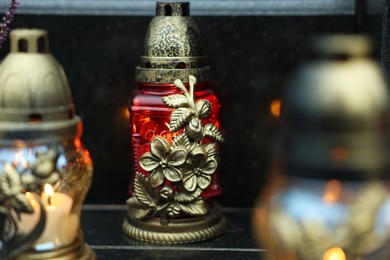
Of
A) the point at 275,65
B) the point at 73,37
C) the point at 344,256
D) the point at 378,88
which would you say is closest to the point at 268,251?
the point at 344,256

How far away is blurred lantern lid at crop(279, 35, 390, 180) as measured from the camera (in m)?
0.72

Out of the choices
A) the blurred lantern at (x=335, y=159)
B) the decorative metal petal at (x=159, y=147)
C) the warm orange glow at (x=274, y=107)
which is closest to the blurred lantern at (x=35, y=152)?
the decorative metal petal at (x=159, y=147)

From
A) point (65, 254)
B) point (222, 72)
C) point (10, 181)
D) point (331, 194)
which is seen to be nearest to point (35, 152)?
point (10, 181)

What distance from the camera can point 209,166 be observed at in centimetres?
117

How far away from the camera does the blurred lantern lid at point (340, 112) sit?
0.72 metres

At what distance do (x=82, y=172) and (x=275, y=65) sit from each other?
58cm

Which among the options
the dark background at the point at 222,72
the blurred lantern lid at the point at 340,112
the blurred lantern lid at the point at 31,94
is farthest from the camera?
the dark background at the point at 222,72

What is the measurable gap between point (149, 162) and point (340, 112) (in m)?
0.52

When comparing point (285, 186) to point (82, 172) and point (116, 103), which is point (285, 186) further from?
point (116, 103)

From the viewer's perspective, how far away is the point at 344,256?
0.78 metres

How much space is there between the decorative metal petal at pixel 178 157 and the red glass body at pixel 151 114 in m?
0.05

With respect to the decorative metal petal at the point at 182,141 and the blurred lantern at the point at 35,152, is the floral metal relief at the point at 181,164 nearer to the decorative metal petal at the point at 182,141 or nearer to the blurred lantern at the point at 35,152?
the decorative metal petal at the point at 182,141

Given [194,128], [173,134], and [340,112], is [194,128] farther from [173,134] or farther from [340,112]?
[340,112]

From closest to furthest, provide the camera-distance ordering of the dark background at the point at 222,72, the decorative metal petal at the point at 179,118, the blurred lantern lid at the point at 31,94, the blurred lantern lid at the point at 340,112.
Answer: the blurred lantern lid at the point at 340,112 < the blurred lantern lid at the point at 31,94 < the decorative metal petal at the point at 179,118 < the dark background at the point at 222,72
